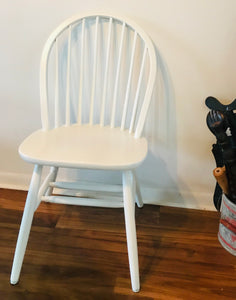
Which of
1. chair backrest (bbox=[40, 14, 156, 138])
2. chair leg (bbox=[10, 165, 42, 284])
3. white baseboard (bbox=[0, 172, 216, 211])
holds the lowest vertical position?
white baseboard (bbox=[0, 172, 216, 211])

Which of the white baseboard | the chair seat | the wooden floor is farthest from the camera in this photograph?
the white baseboard

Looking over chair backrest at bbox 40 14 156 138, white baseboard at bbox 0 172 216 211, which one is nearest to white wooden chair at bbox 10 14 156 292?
chair backrest at bbox 40 14 156 138

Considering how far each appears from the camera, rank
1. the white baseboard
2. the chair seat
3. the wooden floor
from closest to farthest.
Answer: the chair seat, the wooden floor, the white baseboard

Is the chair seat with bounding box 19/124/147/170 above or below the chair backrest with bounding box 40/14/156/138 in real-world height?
below

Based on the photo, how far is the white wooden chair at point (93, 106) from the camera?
85cm

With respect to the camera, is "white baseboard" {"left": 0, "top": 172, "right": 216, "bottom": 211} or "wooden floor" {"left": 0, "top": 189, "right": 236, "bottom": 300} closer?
"wooden floor" {"left": 0, "top": 189, "right": 236, "bottom": 300}

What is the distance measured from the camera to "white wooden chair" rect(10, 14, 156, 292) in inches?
33.5

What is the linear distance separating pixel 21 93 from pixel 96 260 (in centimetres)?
75

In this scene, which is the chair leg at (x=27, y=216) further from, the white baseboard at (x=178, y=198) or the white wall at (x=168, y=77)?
the white baseboard at (x=178, y=198)

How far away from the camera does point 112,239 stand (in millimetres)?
1110

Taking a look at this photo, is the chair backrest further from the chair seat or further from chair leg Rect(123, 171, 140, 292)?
chair leg Rect(123, 171, 140, 292)

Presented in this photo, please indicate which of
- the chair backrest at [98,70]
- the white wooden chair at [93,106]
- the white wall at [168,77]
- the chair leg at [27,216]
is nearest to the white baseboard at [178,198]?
the white wall at [168,77]

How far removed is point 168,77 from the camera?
3.51 feet

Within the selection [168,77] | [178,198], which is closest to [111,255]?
[178,198]
